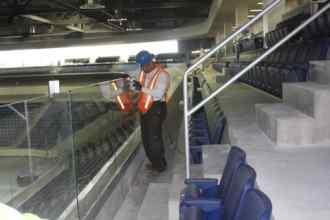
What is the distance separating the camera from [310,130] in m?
3.29

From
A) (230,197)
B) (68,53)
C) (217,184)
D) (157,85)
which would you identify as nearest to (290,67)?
(157,85)

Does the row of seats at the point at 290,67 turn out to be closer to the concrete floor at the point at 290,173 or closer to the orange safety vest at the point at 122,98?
the concrete floor at the point at 290,173

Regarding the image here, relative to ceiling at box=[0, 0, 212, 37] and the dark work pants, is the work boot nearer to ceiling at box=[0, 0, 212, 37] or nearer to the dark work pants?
the dark work pants

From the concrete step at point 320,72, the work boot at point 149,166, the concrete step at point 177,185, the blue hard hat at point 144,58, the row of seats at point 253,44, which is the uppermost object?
the row of seats at point 253,44

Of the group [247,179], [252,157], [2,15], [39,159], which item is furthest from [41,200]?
[2,15]

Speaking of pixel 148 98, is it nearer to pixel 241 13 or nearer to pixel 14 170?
pixel 14 170

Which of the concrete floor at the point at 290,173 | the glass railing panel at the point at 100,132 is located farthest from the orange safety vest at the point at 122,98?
the concrete floor at the point at 290,173

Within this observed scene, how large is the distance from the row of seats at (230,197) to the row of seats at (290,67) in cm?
263

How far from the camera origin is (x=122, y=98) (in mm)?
6031

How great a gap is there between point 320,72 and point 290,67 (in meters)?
1.36

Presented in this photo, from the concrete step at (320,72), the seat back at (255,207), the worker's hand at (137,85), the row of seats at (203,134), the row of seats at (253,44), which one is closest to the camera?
the seat back at (255,207)

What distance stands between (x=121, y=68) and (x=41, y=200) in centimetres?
1173

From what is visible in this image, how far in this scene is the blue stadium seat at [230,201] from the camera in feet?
6.46

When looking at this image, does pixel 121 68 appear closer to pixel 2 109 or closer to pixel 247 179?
pixel 2 109
